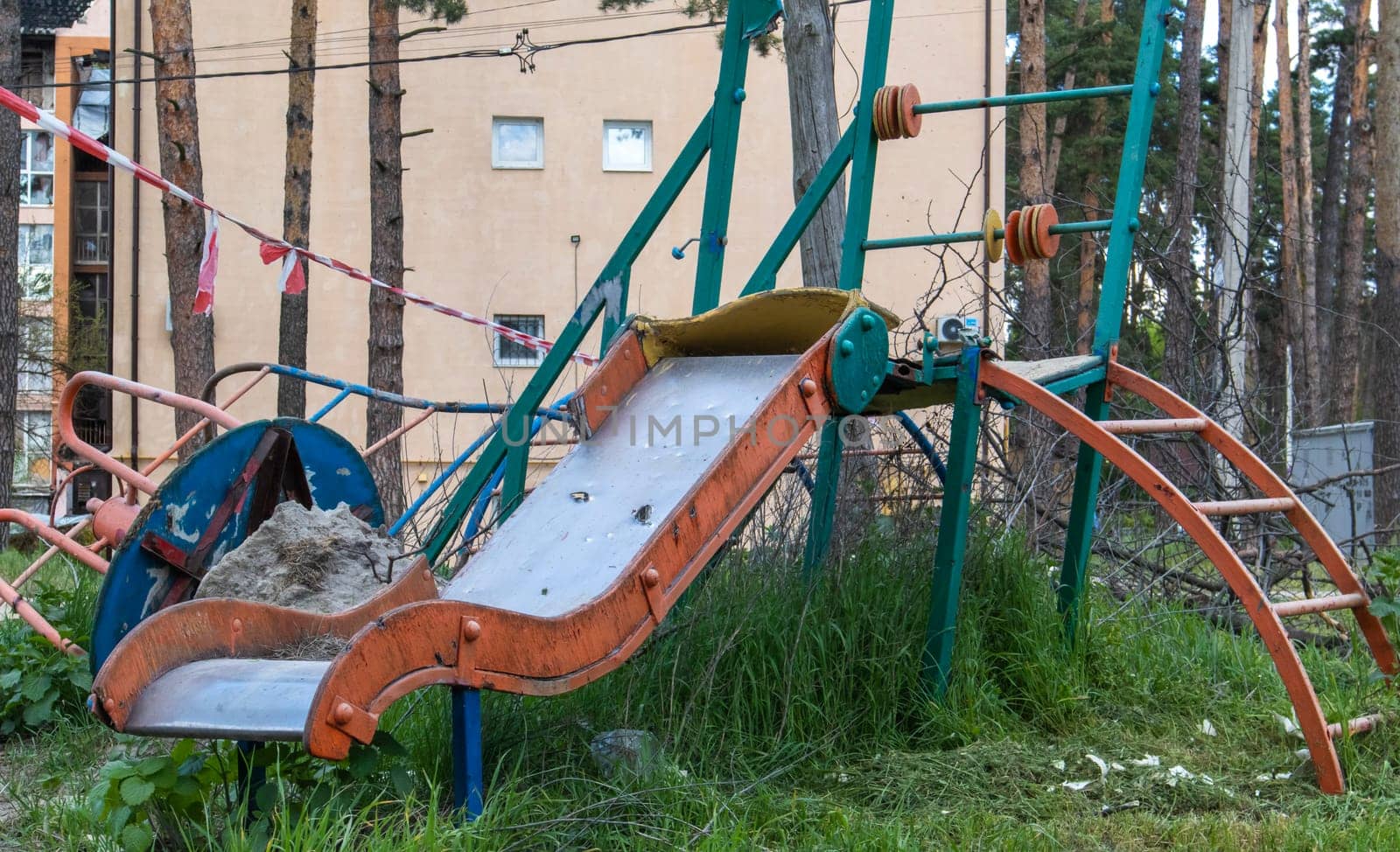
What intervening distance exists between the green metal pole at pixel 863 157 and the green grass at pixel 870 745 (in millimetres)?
1053

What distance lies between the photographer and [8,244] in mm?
10312

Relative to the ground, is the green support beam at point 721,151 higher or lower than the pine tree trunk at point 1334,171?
lower

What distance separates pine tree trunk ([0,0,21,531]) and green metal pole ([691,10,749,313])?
25.5ft

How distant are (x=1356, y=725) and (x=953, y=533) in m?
1.25

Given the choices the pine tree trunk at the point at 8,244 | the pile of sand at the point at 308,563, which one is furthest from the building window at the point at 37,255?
the pile of sand at the point at 308,563

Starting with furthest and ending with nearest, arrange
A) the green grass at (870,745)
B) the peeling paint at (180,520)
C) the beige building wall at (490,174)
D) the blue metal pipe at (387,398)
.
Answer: the beige building wall at (490,174) < the blue metal pipe at (387,398) < the peeling paint at (180,520) < the green grass at (870,745)

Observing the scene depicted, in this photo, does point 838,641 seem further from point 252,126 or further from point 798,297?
point 252,126

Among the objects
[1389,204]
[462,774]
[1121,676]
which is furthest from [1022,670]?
[1389,204]

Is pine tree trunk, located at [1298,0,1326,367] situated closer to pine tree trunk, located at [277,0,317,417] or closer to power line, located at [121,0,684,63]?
power line, located at [121,0,684,63]

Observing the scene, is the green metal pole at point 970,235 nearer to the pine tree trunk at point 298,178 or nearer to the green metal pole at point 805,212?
the green metal pole at point 805,212

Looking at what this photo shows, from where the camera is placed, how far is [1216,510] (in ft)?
11.7

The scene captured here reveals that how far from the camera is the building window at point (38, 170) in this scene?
31719mm

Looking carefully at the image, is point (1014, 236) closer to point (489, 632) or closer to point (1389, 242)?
point (489, 632)

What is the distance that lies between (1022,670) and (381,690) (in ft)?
7.55
